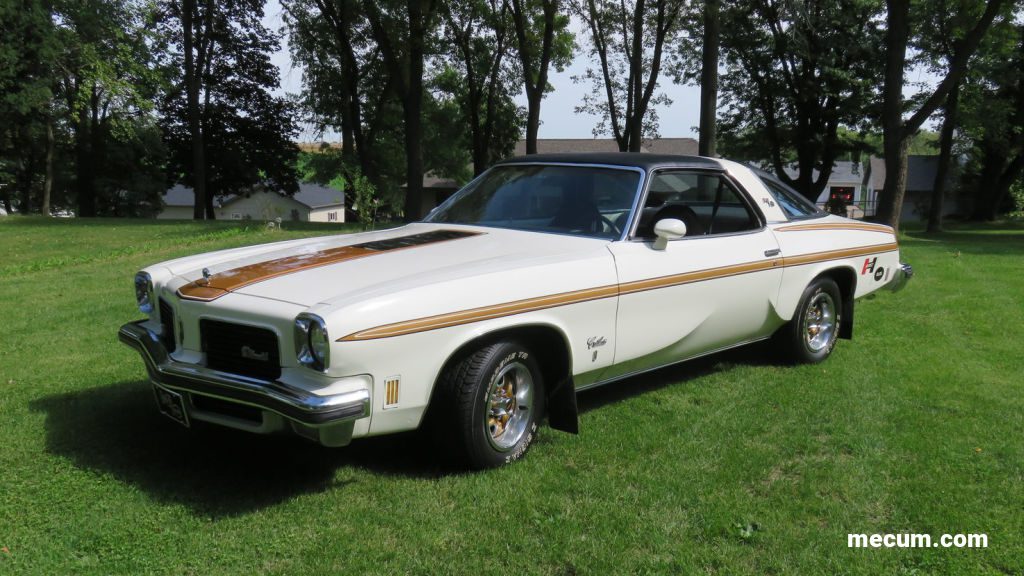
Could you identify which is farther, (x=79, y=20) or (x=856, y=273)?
(x=79, y=20)

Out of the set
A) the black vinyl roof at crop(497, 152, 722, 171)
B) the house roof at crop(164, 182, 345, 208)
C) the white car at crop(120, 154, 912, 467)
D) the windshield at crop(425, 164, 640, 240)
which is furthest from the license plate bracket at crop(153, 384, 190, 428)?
the house roof at crop(164, 182, 345, 208)

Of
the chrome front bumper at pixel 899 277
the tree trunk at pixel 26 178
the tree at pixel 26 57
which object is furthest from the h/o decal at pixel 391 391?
the tree trunk at pixel 26 178

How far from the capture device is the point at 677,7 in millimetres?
25109

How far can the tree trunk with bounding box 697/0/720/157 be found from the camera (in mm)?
15234

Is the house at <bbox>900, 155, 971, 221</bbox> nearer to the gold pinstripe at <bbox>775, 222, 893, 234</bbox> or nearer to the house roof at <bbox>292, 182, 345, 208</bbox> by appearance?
the house roof at <bbox>292, 182, 345, 208</bbox>

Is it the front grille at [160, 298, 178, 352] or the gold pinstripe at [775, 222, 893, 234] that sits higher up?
the gold pinstripe at [775, 222, 893, 234]

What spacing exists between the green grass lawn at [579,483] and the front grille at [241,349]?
1.91 feet

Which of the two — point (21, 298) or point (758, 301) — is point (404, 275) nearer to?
point (758, 301)

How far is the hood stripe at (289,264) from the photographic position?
146 inches

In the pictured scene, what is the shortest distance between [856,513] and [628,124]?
26585 mm

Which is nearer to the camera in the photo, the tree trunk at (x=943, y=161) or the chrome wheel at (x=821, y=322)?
the chrome wheel at (x=821, y=322)

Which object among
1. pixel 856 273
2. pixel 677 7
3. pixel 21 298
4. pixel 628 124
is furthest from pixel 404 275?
pixel 628 124

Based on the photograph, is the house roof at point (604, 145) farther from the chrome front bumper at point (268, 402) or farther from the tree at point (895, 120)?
the chrome front bumper at point (268, 402)

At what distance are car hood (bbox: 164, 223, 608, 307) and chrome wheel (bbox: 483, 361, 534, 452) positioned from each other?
0.53m
